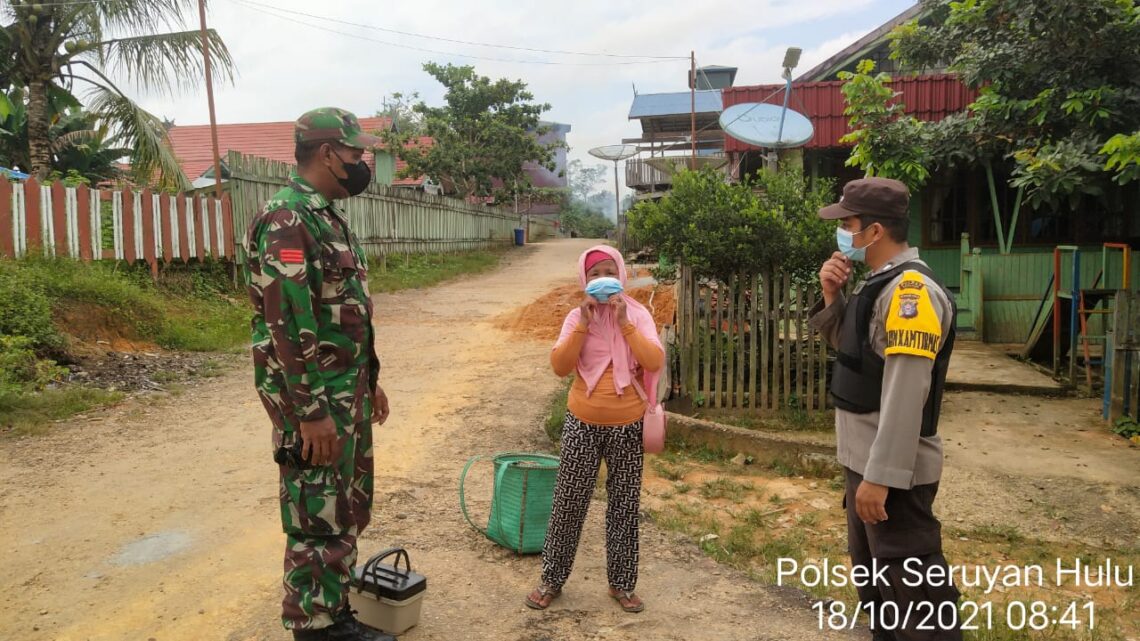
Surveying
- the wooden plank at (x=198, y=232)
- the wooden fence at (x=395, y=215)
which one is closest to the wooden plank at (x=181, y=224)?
the wooden plank at (x=198, y=232)

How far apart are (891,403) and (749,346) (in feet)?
15.6

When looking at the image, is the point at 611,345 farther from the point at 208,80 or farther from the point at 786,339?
the point at 208,80

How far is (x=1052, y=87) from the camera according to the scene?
7.44 meters

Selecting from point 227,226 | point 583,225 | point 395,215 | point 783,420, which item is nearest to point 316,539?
point 783,420

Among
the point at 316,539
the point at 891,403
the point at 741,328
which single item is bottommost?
the point at 316,539

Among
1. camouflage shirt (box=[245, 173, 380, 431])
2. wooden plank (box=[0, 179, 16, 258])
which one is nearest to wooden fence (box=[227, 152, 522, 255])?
wooden plank (box=[0, 179, 16, 258])

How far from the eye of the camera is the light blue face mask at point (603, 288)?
9.86 ft

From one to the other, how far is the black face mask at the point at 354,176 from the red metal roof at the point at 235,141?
2235 centimetres

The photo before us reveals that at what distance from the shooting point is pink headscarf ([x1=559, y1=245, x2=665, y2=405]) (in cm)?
312

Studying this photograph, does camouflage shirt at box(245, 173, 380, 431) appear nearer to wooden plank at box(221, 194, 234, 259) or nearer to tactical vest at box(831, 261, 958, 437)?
tactical vest at box(831, 261, 958, 437)

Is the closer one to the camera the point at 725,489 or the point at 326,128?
the point at 326,128

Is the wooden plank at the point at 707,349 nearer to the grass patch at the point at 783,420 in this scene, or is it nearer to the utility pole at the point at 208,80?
the grass patch at the point at 783,420

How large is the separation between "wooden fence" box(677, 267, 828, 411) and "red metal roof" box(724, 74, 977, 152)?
3998 mm

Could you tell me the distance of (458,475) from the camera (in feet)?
16.6
